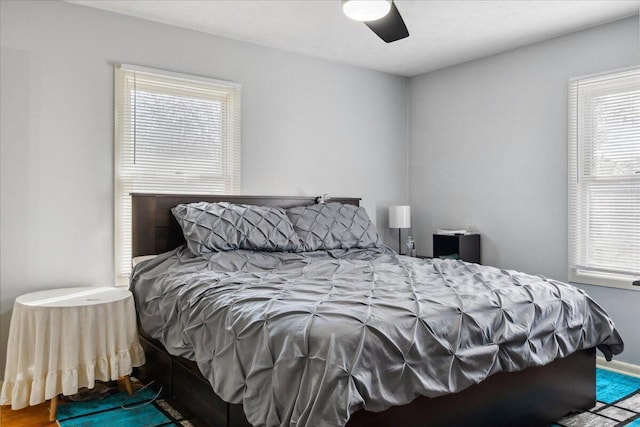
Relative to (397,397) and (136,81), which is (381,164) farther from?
(397,397)

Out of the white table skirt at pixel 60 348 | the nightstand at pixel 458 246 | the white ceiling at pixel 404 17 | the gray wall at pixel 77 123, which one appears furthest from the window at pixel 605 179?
the white table skirt at pixel 60 348

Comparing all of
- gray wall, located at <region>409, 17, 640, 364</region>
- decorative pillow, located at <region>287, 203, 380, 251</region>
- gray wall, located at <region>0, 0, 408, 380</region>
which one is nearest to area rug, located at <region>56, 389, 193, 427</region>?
gray wall, located at <region>0, 0, 408, 380</region>

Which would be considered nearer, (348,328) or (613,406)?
(348,328)

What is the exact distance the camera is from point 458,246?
424 centimetres

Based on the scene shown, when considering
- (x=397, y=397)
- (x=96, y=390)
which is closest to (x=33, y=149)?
(x=96, y=390)

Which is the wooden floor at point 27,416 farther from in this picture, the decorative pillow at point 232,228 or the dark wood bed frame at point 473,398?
the decorative pillow at point 232,228

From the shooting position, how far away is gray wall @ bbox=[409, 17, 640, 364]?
3.57 meters

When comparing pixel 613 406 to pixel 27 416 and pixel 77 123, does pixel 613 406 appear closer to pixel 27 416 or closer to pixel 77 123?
pixel 27 416

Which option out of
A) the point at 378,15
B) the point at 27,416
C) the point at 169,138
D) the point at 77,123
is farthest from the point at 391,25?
the point at 27,416

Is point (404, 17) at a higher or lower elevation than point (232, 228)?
higher

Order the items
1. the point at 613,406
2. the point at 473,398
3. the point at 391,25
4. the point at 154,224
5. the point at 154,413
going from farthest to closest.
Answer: the point at 154,224 < the point at 613,406 < the point at 154,413 < the point at 391,25 < the point at 473,398

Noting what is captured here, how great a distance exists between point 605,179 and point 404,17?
72.9 inches

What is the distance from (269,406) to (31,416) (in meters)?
1.67

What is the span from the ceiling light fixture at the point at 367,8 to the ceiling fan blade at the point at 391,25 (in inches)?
4.0
